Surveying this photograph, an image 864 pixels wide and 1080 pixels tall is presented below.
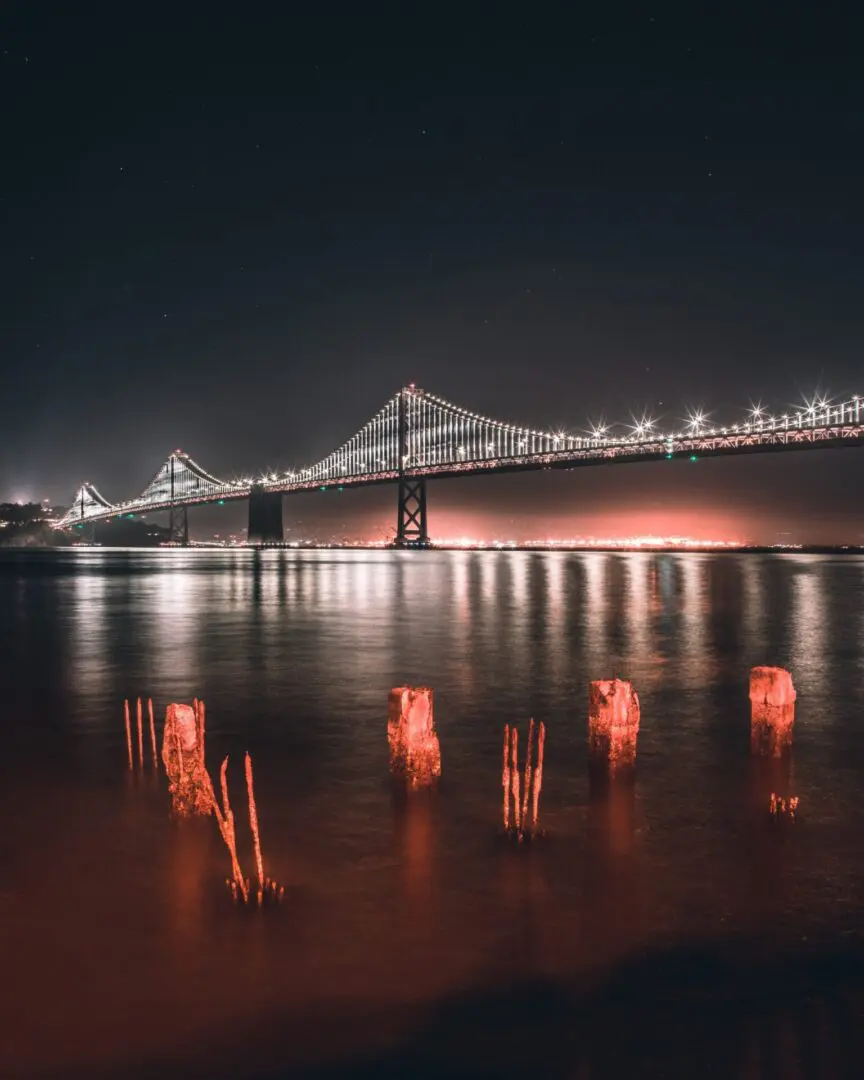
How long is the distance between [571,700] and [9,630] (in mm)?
14586

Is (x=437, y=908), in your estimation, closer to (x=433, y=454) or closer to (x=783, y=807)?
(x=783, y=807)

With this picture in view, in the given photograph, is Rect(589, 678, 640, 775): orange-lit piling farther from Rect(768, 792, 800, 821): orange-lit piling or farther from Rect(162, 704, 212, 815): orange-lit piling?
Rect(162, 704, 212, 815): orange-lit piling

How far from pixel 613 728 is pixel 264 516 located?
95.3 metres

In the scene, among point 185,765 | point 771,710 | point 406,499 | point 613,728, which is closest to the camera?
point 185,765

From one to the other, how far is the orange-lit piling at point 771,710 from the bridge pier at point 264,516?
8711 centimetres

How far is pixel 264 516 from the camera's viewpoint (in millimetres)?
99875

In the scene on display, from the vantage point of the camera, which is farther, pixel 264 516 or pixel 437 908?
pixel 264 516

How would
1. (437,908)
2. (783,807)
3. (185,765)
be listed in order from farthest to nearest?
(783,807) → (185,765) → (437,908)

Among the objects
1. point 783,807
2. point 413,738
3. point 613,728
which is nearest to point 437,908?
point 413,738

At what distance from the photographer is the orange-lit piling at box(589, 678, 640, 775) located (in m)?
6.72

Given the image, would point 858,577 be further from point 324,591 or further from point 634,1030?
point 634,1030

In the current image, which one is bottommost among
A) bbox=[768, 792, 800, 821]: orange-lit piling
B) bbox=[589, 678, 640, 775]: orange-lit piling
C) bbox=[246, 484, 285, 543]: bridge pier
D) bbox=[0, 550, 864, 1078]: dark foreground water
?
bbox=[768, 792, 800, 821]: orange-lit piling

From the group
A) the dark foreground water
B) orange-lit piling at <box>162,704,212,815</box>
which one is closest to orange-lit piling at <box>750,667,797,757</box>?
the dark foreground water

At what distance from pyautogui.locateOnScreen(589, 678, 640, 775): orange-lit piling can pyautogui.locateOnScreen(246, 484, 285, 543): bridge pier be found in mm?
87365
